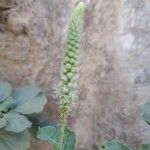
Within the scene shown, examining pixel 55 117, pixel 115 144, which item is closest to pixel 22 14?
pixel 55 117

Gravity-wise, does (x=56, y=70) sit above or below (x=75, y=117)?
above

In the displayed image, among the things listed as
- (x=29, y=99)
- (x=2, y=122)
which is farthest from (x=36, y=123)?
(x=2, y=122)

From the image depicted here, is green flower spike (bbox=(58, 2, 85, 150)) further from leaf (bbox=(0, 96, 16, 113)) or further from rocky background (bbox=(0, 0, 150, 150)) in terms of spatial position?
rocky background (bbox=(0, 0, 150, 150))

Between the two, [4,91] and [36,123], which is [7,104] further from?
[36,123]

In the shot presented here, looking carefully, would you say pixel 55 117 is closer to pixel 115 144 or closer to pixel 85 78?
pixel 85 78

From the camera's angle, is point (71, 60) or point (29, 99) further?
point (29, 99)

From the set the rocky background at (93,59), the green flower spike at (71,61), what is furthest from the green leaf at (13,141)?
the green flower spike at (71,61)
